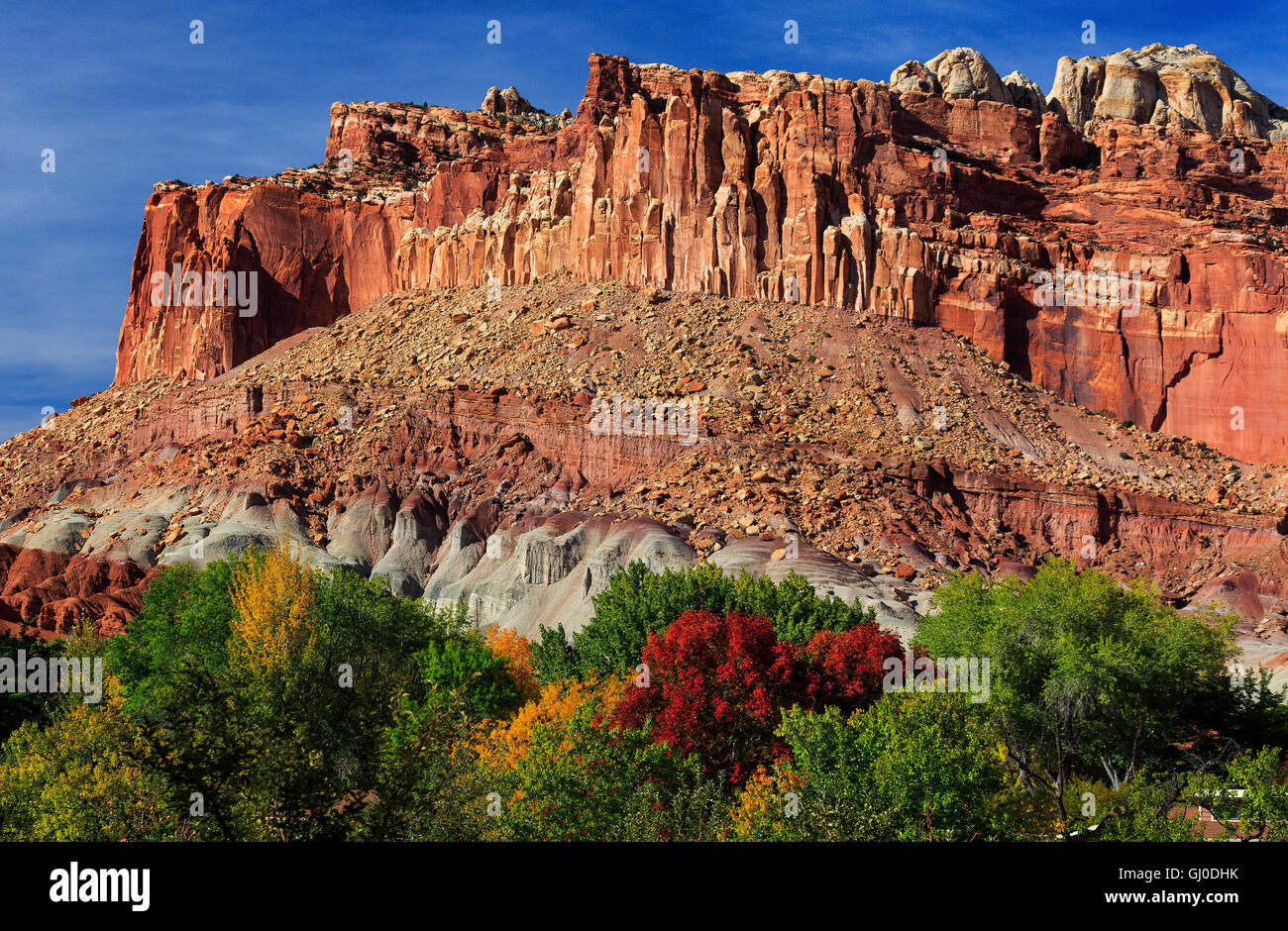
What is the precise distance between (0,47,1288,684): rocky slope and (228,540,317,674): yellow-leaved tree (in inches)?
668

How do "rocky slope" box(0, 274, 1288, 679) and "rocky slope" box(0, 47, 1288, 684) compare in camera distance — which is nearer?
"rocky slope" box(0, 274, 1288, 679)

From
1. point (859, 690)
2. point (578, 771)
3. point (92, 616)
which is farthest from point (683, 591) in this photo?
point (92, 616)

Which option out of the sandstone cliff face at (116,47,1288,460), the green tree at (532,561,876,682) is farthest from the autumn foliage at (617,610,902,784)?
the sandstone cliff face at (116,47,1288,460)

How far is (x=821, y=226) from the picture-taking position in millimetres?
98125

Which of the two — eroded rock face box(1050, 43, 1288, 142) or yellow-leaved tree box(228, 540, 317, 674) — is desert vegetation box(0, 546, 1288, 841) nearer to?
yellow-leaved tree box(228, 540, 317, 674)

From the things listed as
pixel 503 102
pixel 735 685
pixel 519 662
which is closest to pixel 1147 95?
pixel 503 102

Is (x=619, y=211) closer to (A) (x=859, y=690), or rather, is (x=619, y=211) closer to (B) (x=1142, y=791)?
(A) (x=859, y=690)

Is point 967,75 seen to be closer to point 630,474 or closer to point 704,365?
point 704,365

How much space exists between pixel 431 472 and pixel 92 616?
21.2 m

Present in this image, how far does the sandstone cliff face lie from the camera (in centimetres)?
9844

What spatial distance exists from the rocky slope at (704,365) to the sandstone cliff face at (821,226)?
0.94 feet

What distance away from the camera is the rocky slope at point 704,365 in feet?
251

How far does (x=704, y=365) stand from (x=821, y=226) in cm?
1700

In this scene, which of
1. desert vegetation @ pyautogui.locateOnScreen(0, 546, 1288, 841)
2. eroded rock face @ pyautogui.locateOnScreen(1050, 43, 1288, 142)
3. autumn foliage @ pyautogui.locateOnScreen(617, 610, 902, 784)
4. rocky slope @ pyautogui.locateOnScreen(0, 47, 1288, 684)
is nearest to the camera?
desert vegetation @ pyautogui.locateOnScreen(0, 546, 1288, 841)
